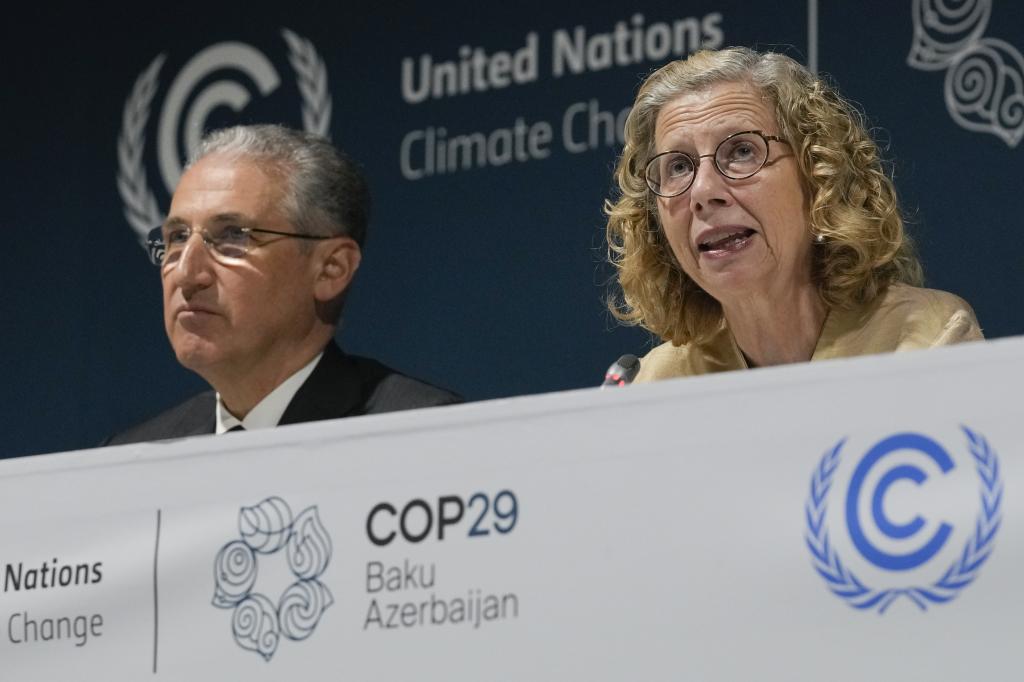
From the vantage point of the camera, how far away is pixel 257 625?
5.95 feet

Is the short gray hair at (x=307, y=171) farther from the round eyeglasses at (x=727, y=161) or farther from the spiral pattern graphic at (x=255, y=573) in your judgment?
the spiral pattern graphic at (x=255, y=573)

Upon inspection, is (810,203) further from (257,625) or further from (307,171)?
(257,625)

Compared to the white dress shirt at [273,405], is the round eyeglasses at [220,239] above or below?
above

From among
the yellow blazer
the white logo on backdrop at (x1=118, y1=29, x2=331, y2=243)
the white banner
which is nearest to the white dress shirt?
the yellow blazer

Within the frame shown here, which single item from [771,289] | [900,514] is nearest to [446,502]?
[900,514]

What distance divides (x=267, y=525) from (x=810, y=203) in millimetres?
1031

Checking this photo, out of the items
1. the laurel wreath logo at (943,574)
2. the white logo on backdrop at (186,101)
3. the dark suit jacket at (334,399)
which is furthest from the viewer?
the white logo on backdrop at (186,101)

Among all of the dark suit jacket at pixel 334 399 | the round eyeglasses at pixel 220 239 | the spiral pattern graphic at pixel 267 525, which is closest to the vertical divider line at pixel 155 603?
the spiral pattern graphic at pixel 267 525

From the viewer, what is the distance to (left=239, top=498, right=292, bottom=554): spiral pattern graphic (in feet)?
5.98

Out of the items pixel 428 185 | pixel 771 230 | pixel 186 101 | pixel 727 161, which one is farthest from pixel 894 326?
pixel 186 101

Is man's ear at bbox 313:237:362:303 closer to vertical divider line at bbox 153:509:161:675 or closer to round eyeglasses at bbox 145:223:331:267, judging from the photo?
round eyeglasses at bbox 145:223:331:267

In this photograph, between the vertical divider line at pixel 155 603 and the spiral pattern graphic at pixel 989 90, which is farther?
the spiral pattern graphic at pixel 989 90

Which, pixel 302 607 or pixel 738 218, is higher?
pixel 738 218

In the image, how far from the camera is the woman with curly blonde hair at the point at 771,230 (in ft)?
8.07
